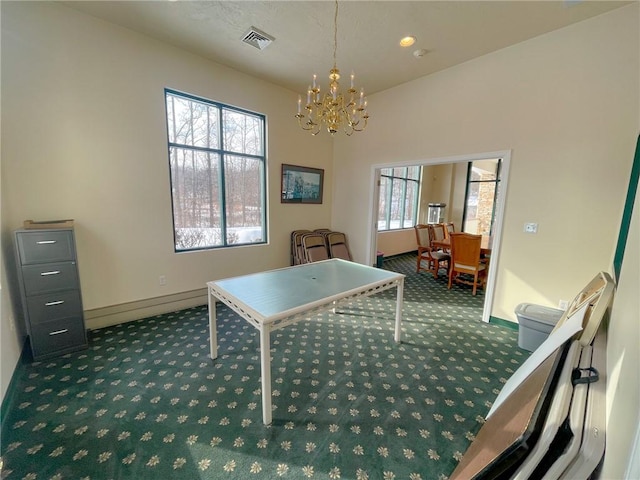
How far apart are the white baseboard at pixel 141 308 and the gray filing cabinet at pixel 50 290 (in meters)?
0.45

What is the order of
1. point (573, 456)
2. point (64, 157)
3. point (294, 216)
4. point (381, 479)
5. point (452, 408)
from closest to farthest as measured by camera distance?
point (573, 456), point (381, 479), point (452, 408), point (64, 157), point (294, 216)

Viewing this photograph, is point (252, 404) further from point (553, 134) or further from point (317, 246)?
point (553, 134)

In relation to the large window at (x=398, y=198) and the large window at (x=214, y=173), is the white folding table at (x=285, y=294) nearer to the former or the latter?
the large window at (x=214, y=173)

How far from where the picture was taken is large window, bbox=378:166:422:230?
6457 mm

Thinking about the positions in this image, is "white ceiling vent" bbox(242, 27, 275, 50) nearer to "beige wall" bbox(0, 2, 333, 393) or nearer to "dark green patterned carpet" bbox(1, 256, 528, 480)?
"beige wall" bbox(0, 2, 333, 393)

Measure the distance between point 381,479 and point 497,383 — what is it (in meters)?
1.37

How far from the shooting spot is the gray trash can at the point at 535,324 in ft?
8.12

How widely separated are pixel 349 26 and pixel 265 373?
327 centimetres

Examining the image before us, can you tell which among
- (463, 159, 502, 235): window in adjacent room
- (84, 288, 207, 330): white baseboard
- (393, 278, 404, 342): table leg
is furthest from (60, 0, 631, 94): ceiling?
(463, 159, 502, 235): window in adjacent room

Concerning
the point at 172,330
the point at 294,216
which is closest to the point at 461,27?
the point at 294,216

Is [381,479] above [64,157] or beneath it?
beneath

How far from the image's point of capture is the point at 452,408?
1.85 m

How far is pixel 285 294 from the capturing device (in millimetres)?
2064

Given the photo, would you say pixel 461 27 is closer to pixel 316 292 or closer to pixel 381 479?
pixel 316 292
